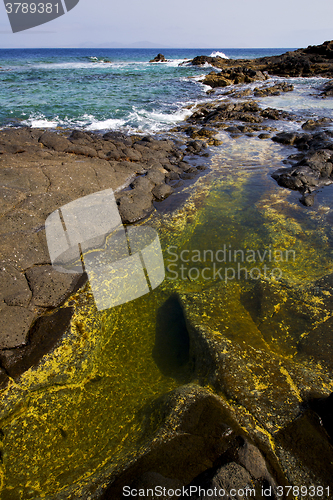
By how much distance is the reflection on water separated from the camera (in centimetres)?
233

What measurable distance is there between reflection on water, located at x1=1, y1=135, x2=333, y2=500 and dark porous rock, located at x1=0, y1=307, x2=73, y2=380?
0.42ft

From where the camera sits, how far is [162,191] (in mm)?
6934

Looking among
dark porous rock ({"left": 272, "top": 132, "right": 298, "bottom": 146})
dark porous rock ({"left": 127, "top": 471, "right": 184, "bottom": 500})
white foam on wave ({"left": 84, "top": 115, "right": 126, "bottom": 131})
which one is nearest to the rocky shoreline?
dark porous rock ({"left": 127, "top": 471, "right": 184, "bottom": 500})

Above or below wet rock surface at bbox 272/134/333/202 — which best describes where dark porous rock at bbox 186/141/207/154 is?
above

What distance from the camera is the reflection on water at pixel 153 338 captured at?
7.65ft

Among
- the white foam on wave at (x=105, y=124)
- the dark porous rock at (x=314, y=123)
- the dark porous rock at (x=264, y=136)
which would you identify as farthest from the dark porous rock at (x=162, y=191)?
the dark porous rock at (x=314, y=123)

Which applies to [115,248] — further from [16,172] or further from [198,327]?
[16,172]

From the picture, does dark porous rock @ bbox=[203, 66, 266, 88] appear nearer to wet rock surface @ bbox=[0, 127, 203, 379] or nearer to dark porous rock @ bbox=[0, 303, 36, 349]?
wet rock surface @ bbox=[0, 127, 203, 379]

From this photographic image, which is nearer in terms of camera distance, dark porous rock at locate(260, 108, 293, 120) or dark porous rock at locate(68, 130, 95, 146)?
dark porous rock at locate(68, 130, 95, 146)

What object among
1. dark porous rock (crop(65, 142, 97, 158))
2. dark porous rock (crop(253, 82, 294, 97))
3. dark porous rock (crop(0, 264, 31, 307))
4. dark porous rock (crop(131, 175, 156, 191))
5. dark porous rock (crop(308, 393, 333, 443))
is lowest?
dark porous rock (crop(308, 393, 333, 443))

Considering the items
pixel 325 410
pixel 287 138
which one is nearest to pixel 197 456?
pixel 325 410

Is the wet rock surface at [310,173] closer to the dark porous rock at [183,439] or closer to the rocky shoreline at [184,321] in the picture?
the rocky shoreline at [184,321]

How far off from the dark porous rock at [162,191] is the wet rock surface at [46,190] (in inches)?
1.0

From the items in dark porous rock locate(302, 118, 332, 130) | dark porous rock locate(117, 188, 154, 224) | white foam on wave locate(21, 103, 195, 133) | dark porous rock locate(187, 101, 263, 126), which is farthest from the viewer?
dark porous rock locate(187, 101, 263, 126)
